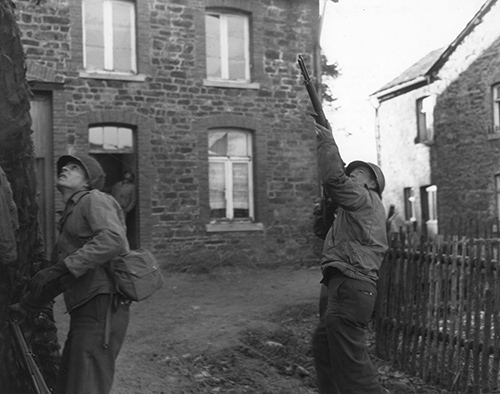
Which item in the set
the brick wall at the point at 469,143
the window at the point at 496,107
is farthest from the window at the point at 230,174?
the window at the point at 496,107

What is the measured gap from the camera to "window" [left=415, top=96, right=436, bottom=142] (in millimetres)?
24456

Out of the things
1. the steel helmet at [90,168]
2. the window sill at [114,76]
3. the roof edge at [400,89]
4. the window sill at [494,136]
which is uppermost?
the roof edge at [400,89]

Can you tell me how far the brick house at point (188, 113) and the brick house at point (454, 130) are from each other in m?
7.07

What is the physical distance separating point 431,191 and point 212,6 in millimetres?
12749

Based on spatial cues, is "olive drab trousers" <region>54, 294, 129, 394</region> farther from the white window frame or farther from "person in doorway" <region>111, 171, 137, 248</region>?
the white window frame

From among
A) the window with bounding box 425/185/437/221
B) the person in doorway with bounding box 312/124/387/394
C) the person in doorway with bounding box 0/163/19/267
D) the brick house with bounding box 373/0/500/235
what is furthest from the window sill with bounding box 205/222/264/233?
the person in doorway with bounding box 0/163/19/267

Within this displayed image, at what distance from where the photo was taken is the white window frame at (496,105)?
73.0ft

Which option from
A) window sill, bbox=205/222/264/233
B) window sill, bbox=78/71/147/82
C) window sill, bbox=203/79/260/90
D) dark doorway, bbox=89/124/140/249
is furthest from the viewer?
window sill, bbox=203/79/260/90

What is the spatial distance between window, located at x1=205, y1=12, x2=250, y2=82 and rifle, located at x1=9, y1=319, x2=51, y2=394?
1231 cm

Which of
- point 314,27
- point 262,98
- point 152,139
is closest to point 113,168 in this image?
point 152,139

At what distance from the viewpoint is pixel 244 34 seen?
16.5 meters

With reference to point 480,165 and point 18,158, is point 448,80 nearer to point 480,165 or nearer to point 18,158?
point 480,165

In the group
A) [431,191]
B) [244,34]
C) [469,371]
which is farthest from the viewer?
[431,191]

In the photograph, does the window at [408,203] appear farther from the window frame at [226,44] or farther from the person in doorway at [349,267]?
the person in doorway at [349,267]
